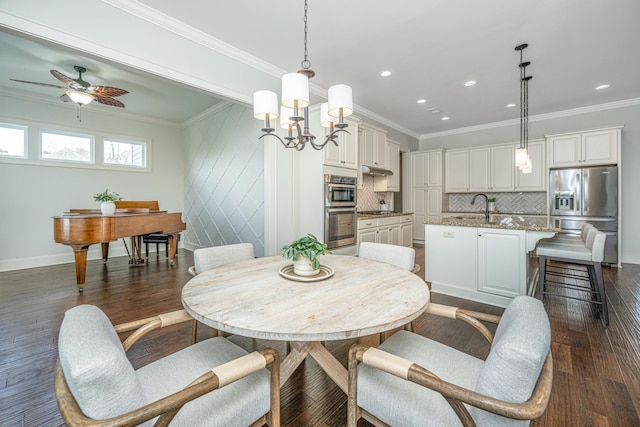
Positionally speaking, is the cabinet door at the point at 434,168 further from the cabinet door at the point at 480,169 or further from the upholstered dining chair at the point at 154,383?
the upholstered dining chair at the point at 154,383

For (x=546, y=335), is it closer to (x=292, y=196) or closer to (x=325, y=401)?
(x=325, y=401)

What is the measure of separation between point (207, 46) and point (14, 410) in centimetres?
323

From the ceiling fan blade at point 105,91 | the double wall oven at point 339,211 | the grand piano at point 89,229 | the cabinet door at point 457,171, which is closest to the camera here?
the grand piano at point 89,229

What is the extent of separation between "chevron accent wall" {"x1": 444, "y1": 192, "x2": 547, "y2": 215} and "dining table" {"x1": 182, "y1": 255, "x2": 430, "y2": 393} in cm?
558

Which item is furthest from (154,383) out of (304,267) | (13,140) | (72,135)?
(72,135)

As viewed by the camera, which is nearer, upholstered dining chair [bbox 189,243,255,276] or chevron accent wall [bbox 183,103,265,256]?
upholstered dining chair [bbox 189,243,255,276]

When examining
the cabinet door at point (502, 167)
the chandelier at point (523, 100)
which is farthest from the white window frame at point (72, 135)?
the cabinet door at point (502, 167)

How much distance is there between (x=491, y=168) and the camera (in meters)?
5.81

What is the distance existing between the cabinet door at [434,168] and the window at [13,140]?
25.4 feet

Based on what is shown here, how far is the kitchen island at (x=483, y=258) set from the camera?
2730mm

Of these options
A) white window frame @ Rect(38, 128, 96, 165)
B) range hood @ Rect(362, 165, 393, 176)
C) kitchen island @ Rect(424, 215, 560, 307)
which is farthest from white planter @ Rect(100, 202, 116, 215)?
kitchen island @ Rect(424, 215, 560, 307)

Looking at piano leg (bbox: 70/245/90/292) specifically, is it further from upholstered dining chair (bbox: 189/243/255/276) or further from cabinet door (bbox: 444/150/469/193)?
cabinet door (bbox: 444/150/469/193)

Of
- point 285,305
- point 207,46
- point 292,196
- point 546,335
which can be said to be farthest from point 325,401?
point 207,46

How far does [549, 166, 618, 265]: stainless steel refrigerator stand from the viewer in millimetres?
4375
